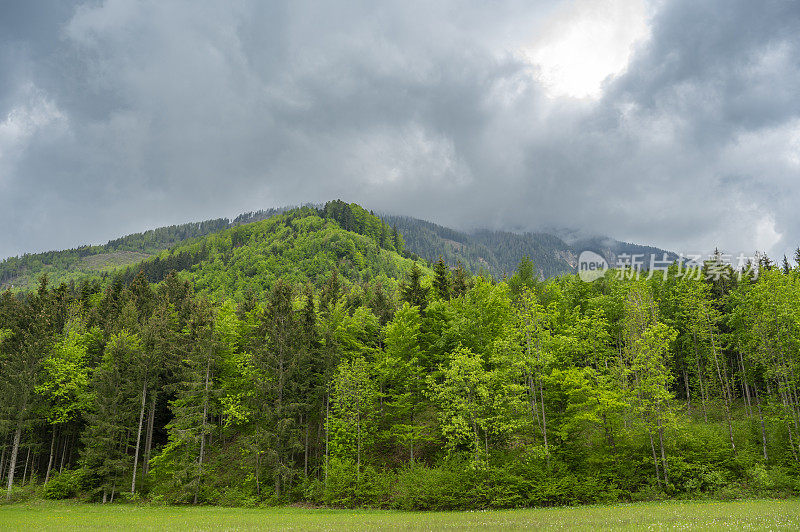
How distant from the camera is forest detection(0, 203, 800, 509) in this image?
1258 inches

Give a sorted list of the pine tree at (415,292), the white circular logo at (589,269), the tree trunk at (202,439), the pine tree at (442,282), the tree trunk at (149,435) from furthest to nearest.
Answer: the white circular logo at (589,269)
the pine tree at (442,282)
the pine tree at (415,292)
the tree trunk at (149,435)
the tree trunk at (202,439)

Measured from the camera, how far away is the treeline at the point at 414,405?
105 ft

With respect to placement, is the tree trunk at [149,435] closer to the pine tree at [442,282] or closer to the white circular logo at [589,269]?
the pine tree at [442,282]

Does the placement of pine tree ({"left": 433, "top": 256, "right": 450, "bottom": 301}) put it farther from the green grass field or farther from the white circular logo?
the green grass field

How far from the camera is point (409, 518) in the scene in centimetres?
2481

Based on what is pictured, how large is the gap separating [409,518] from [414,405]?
52.2ft

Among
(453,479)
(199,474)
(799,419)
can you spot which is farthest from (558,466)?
(199,474)

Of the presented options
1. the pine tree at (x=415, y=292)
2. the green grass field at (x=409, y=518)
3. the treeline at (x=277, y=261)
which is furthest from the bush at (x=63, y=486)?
the treeline at (x=277, y=261)

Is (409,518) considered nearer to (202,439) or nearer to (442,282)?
(202,439)

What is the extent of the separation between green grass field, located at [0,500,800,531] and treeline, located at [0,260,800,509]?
3.77 metres

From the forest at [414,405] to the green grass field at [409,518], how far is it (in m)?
3.73

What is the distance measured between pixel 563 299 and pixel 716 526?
4832cm

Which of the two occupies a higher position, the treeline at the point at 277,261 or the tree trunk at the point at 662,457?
the treeline at the point at 277,261

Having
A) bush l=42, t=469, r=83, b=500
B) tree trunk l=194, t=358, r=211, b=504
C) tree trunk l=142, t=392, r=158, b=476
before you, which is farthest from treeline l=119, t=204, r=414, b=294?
tree trunk l=194, t=358, r=211, b=504
